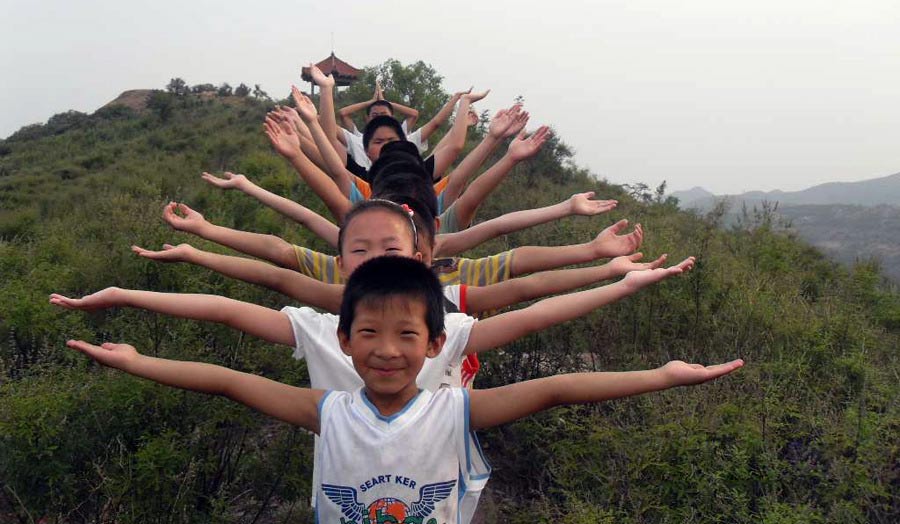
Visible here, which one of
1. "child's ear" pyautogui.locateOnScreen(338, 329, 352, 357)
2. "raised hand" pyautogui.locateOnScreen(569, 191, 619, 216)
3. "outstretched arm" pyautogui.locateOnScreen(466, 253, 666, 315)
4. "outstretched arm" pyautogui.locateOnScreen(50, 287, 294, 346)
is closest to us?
"child's ear" pyautogui.locateOnScreen(338, 329, 352, 357)

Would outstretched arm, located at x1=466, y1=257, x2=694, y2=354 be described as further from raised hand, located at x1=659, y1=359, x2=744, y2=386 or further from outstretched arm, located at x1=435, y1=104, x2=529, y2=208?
outstretched arm, located at x1=435, y1=104, x2=529, y2=208

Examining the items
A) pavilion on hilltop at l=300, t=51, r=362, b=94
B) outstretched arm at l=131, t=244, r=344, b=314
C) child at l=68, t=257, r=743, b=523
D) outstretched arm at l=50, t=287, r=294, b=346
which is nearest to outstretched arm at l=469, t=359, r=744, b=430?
child at l=68, t=257, r=743, b=523

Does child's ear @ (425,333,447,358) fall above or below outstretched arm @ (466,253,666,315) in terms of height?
below

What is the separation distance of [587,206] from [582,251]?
0.38m

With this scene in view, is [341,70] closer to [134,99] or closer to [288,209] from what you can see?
[134,99]

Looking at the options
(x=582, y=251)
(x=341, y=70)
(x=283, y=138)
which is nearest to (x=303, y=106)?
(x=283, y=138)

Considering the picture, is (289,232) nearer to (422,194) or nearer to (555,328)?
(555,328)

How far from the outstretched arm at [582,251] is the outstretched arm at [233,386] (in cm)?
125

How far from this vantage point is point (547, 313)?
2.14 meters

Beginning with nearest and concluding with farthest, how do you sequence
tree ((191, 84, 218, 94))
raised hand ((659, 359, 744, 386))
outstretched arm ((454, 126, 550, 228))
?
raised hand ((659, 359, 744, 386)), outstretched arm ((454, 126, 550, 228)), tree ((191, 84, 218, 94))

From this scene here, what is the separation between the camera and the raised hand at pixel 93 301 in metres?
1.91

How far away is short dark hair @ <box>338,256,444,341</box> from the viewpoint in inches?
69.1

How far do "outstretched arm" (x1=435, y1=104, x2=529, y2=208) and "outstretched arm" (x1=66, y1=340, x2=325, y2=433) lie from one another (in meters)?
2.36

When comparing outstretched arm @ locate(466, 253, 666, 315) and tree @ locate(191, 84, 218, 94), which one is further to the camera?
tree @ locate(191, 84, 218, 94)
